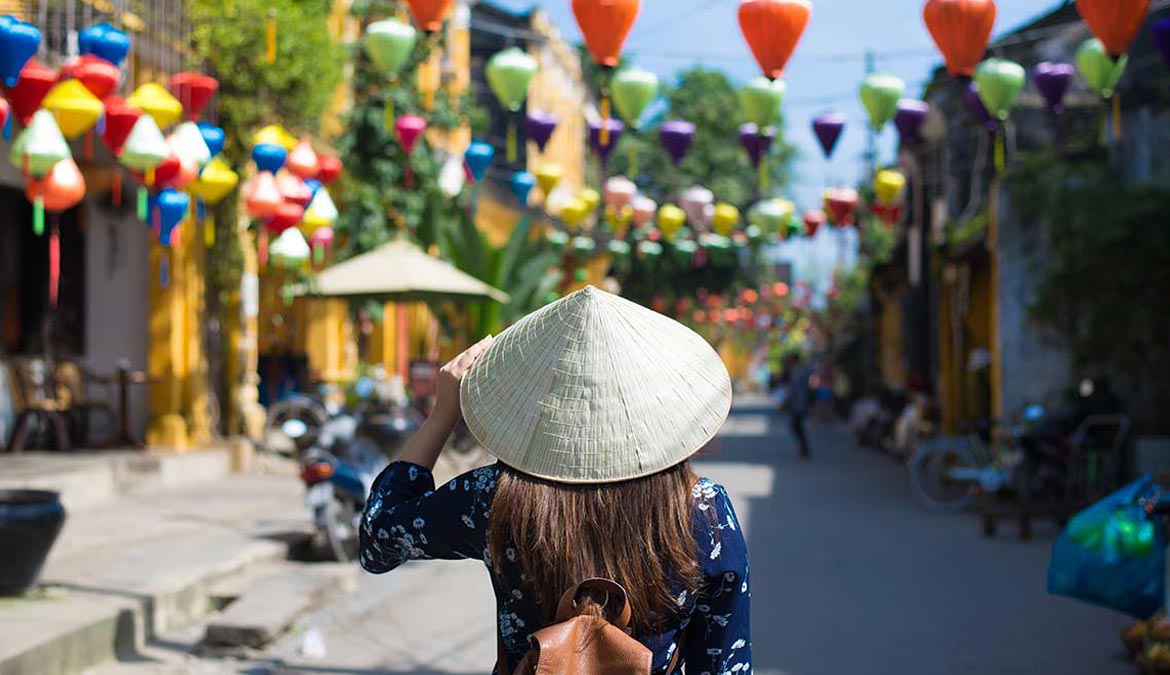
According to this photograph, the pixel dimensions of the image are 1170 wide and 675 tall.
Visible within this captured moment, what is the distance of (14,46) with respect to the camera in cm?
685

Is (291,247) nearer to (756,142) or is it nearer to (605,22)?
(756,142)

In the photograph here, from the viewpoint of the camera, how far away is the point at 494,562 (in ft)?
7.95

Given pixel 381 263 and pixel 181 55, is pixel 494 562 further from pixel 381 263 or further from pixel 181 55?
pixel 181 55

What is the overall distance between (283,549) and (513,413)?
7957 millimetres

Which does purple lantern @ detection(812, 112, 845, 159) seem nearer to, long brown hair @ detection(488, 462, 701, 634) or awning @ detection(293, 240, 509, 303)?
awning @ detection(293, 240, 509, 303)

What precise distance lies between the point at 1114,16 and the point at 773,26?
183 cm

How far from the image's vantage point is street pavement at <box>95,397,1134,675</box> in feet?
22.6

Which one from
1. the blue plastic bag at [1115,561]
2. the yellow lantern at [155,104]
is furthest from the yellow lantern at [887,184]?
the blue plastic bag at [1115,561]

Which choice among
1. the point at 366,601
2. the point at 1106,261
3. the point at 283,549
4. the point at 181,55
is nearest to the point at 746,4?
the point at 366,601

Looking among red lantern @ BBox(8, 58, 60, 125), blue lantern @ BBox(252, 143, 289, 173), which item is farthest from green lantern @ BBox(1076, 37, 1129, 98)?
red lantern @ BBox(8, 58, 60, 125)

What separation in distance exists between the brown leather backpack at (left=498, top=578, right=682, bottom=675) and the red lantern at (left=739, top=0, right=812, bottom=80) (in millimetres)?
5971

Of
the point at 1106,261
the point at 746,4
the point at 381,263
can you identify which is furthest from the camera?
the point at 381,263

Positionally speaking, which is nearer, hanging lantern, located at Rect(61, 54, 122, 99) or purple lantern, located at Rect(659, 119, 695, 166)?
hanging lantern, located at Rect(61, 54, 122, 99)

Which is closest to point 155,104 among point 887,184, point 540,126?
point 540,126
